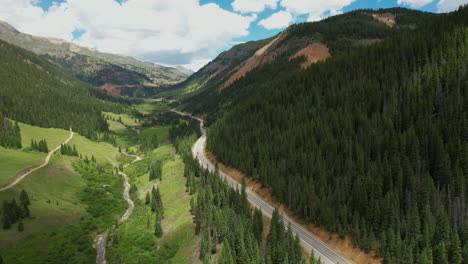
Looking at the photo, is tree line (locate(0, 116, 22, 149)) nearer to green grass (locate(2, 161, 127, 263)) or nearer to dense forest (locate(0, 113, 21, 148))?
dense forest (locate(0, 113, 21, 148))

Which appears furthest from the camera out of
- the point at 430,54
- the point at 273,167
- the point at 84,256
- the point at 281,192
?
the point at 430,54

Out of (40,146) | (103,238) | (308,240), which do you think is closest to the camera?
(308,240)

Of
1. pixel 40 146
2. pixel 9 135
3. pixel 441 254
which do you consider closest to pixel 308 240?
pixel 441 254

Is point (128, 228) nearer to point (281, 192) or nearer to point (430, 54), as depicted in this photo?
point (281, 192)

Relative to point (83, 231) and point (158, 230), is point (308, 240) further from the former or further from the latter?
point (83, 231)

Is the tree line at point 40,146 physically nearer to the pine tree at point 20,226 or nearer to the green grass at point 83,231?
the green grass at point 83,231

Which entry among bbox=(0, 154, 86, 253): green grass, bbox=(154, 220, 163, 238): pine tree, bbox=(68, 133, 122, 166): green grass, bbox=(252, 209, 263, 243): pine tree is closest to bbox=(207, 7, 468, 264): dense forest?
bbox=(252, 209, 263, 243): pine tree

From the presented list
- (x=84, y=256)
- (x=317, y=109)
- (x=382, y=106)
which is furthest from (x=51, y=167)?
(x=382, y=106)
